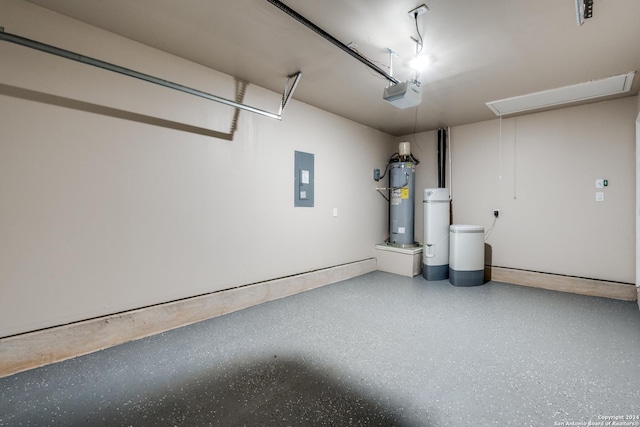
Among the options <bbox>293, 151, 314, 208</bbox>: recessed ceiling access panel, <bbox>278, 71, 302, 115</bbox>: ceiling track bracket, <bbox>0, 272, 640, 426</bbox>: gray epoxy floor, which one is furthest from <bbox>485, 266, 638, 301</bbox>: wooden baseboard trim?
<bbox>278, 71, 302, 115</bbox>: ceiling track bracket

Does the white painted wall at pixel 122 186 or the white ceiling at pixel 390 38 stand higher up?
the white ceiling at pixel 390 38

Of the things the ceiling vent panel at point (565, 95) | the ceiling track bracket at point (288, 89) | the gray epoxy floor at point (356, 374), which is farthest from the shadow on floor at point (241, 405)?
the ceiling vent panel at point (565, 95)

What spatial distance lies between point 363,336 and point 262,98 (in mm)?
3016

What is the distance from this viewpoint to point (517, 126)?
4.32 metres

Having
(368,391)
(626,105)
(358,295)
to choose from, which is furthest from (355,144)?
(368,391)

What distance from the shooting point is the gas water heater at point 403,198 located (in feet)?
16.5

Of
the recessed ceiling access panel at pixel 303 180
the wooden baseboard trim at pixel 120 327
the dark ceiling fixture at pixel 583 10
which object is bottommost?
the wooden baseboard trim at pixel 120 327

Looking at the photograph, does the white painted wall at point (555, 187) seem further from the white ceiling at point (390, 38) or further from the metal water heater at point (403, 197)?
the metal water heater at point (403, 197)

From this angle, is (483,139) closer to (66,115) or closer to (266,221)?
(266,221)

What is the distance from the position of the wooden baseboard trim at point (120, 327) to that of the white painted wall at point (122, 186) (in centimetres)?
8

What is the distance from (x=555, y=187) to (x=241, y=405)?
15.9ft

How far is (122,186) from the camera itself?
8.02 ft

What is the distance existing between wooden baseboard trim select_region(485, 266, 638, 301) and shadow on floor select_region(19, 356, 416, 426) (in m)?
3.81

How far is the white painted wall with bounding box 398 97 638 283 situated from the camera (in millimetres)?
3578
